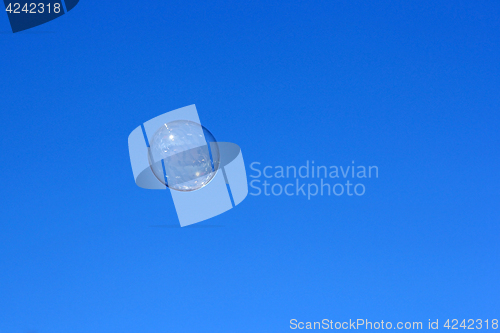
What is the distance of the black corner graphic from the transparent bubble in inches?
42.9

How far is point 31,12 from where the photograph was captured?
6.72 feet

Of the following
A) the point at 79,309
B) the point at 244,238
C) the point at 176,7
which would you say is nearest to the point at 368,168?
the point at 244,238

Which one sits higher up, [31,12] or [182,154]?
[31,12]

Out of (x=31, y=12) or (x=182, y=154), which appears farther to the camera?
(x=31, y=12)

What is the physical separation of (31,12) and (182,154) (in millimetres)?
1308

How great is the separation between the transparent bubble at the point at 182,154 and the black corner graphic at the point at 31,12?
3.58 ft

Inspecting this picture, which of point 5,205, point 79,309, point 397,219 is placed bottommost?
point 79,309

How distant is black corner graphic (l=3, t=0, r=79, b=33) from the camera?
6.63 feet

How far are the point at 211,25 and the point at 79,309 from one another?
1.49 meters

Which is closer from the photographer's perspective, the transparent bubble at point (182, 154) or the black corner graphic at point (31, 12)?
the transparent bubble at point (182, 154)

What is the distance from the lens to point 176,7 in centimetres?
202

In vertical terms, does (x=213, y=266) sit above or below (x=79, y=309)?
above

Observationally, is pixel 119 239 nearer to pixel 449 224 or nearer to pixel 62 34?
pixel 62 34

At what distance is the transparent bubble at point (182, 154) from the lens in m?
1.35
